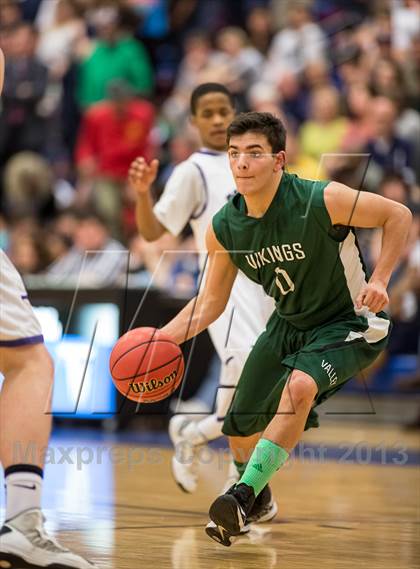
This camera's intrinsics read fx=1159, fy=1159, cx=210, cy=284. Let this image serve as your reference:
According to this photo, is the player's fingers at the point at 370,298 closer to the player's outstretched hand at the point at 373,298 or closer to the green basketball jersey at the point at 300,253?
the player's outstretched hand at the point at 373,298

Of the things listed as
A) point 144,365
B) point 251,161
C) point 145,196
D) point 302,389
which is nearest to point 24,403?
point 144,365

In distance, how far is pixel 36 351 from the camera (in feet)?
14.2

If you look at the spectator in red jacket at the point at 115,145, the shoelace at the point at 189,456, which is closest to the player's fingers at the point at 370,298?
the shoelace at the point at 189,456

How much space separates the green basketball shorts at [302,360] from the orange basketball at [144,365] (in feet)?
1.48

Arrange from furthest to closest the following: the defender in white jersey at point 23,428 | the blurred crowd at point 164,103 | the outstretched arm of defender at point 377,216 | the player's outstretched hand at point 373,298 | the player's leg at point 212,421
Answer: the blurred crowd at point 164,103 → the player's leg at point 212,421 → the outstretched arm of defender at point 377,216 → the player's outstretched hand at point 373,298 → the defender in white jersey at point 23,428

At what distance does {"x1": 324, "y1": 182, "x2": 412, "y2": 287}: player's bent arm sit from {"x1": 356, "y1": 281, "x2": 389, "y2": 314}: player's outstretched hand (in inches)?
6.4

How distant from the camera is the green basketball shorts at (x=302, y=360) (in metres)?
5.06

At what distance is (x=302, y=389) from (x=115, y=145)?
970 cm

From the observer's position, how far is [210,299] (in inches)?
218

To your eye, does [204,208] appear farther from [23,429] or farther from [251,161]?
[23,429]

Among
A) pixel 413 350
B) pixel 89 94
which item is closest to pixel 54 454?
pixel 413 350

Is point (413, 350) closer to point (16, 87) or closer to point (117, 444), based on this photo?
point (117, 444)

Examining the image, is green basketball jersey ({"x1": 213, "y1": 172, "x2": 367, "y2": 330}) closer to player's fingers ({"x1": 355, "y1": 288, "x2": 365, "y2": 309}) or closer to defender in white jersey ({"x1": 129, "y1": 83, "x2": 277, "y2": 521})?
player's fingers ({"x1": 355, "y1": 288, "x2": 365, "y2": 309})

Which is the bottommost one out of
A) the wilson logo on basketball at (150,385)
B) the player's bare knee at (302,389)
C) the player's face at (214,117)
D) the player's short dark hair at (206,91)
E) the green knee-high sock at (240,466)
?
the green knee-high sock at (240,466)
